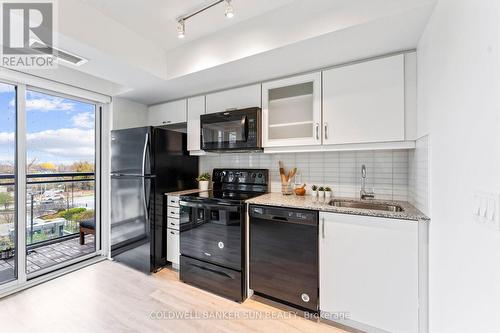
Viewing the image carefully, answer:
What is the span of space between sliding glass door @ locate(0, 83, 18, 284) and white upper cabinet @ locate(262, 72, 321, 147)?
2555 mm

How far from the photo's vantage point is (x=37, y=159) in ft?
8.05

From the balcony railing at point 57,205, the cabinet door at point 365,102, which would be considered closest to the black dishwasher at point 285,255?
→ the cabinet door at point 365,102

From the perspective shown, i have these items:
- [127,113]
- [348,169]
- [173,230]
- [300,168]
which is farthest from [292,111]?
[127,113]

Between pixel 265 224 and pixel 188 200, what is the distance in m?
0.90

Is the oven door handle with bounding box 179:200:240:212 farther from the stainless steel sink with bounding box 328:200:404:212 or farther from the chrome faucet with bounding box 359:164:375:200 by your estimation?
the chrome faucet with bounding box 359:164:375:200

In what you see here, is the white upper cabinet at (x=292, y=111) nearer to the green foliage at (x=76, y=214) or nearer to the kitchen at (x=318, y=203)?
the kitchen at (x=318, y=203)

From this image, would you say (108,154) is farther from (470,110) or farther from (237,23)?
(470,110)

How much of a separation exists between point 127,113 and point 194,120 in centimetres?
108

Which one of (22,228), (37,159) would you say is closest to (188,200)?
(22,228)

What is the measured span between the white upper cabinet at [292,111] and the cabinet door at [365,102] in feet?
0.30

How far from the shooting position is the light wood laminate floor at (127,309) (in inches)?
65.4

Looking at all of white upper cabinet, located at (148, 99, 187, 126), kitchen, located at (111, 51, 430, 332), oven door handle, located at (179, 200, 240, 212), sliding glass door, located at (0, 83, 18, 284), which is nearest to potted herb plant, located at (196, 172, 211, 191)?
kitchen, located at (111, 51, 430, 332)

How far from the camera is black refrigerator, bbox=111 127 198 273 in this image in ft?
8.09

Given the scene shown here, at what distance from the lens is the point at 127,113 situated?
9.94ft
